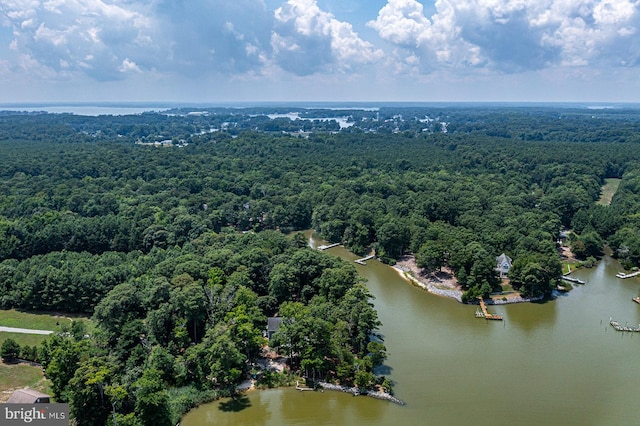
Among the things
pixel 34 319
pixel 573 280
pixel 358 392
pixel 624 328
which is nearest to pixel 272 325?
pixel 358 392

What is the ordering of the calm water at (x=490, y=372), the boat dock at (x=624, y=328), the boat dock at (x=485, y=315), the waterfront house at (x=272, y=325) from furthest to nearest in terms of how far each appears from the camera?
1. the boat dock at (x=485, y=315)
2. the boat dock at (x=624, y=328)
3. the waterfront house at (x=272, y=325)
4. the calm water at (x=490, y=372)

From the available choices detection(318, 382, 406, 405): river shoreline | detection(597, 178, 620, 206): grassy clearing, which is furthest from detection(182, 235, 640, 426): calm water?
detection(597, 178, 620, 206): grassy clearing

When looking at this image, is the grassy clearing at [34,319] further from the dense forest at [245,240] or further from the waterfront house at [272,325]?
the waterfront house at [272,325]

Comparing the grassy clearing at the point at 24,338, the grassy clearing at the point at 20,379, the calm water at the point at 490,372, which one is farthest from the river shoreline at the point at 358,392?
the grassy clearing at the point at 24,338

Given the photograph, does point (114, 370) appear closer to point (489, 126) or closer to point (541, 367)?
point (541, 367)

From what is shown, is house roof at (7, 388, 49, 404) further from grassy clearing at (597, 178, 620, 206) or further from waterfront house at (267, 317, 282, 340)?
grassy clearing at (597, 178, 620, 206)

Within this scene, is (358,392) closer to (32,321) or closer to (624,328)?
(624,328)
